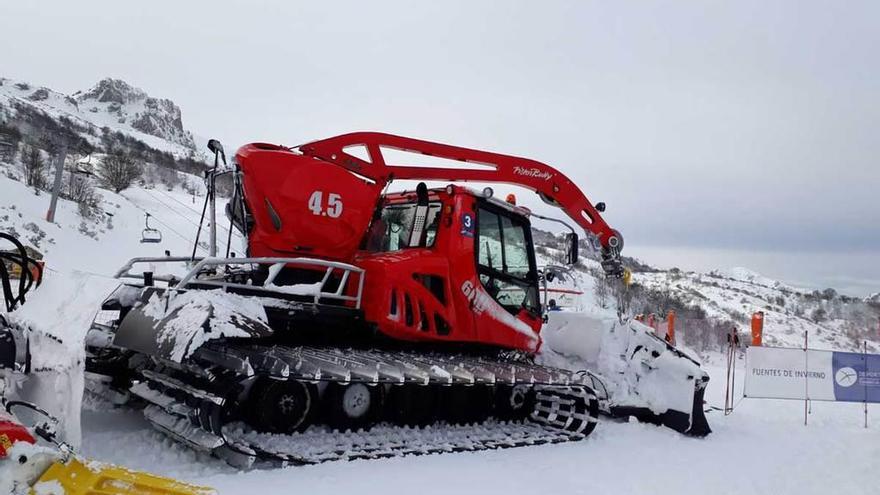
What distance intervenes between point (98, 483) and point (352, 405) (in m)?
2.59

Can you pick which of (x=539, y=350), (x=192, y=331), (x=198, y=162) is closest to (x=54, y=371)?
(x=192, y=331)

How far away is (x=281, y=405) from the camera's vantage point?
4758 mm

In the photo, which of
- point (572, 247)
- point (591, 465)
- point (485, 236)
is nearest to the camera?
point (591, 465)

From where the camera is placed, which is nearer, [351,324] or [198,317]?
[198,317]

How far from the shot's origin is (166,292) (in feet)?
15.2

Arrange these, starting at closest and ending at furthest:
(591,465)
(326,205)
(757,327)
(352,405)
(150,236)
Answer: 1. (352,405)
2. (591,465)
3. (326,205)
4. (757,327)
5. (150,236)

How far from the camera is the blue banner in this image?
370 inches

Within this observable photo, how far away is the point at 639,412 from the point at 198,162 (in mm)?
55129

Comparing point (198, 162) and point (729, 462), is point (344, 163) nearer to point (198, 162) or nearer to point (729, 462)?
point (729, 462)

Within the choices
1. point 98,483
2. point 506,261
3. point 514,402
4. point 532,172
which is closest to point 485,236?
point 506,261

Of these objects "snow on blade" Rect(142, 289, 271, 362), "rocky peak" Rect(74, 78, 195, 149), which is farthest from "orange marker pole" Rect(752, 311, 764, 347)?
"rocky peak" Rect(74, 78, 195, 149)

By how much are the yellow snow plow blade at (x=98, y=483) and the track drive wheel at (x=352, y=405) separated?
223cm

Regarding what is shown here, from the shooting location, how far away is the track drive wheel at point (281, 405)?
4656mm

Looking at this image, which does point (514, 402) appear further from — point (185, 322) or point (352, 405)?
point (185, 322)
